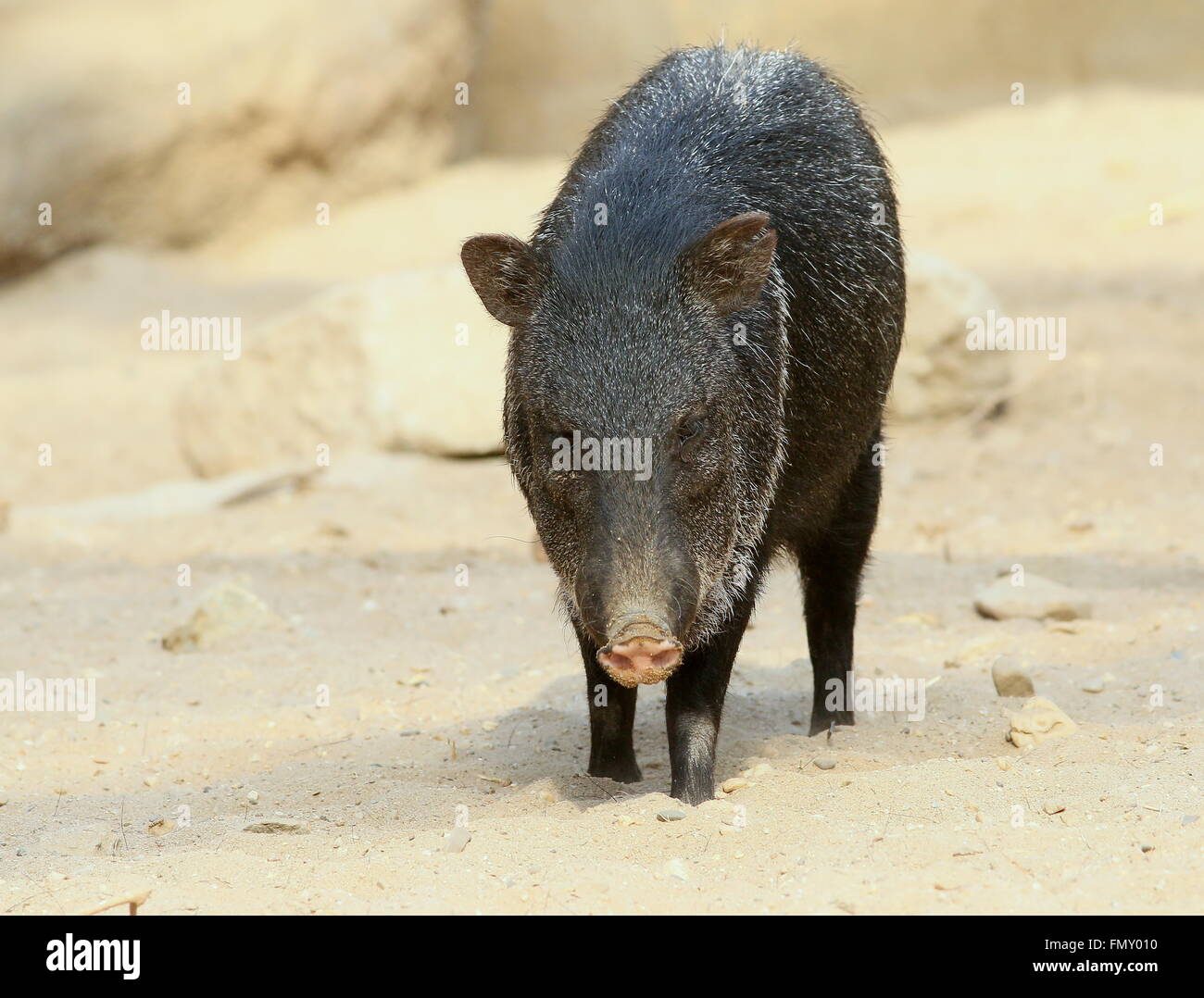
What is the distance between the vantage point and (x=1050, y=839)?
3.53m

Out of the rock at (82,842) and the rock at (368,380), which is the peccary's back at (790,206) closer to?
the rock at (82,842)

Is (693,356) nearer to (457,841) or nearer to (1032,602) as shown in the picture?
(457,841)

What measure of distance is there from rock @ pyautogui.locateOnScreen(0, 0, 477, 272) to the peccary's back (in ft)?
34.7

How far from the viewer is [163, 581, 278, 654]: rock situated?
6129mm

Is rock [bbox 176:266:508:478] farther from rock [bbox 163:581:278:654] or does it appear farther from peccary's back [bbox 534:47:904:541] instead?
peccary's back [bbox 534:47:904:541]

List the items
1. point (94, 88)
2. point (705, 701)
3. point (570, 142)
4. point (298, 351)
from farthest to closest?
point (570, 142), point (94, 88), point (298, 351), point (705, 701)

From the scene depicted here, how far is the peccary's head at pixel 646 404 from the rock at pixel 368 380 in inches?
194

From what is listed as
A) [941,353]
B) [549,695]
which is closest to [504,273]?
[549,695]

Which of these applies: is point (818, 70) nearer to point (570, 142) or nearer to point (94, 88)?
point (94, 88)

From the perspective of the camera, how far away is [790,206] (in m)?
4.55

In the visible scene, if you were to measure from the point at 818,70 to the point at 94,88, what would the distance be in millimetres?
10800

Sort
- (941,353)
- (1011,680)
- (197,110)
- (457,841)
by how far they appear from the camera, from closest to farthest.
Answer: (457,841), (1011,680), (941,353), (197,110)

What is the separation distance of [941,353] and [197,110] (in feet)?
27.1
